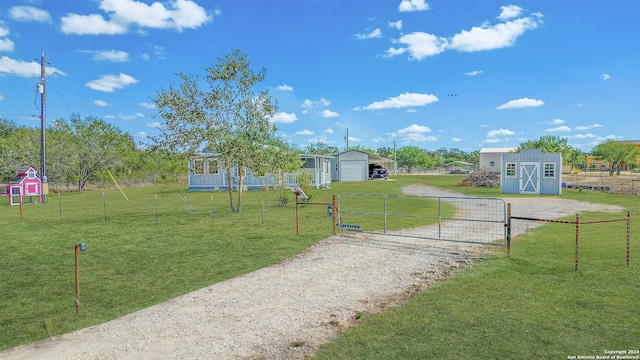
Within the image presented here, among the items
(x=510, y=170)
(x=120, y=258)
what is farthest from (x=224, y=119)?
(x=510, y=170)

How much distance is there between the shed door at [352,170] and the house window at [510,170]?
24127mm

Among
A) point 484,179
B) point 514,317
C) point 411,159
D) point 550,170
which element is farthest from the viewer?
point 411,159

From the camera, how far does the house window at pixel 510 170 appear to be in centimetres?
2897

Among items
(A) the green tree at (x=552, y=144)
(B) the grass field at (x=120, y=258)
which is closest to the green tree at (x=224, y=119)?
(B) the grass field at (x=120, y=258)

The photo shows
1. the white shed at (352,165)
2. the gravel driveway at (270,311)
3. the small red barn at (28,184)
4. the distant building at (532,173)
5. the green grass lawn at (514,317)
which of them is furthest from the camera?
the white shed at (352,165)

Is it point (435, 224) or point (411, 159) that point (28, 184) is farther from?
point (411, 159)

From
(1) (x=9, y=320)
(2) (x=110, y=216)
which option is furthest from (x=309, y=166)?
(1) (x=9, y=320)

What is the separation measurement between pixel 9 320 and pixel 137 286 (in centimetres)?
199

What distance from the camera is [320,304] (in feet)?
20.2

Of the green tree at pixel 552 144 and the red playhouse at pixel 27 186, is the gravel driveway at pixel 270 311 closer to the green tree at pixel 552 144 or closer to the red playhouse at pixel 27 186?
the red playhouse at pixel 27 186

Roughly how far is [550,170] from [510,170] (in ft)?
8.74

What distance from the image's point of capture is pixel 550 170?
27375 millimetres

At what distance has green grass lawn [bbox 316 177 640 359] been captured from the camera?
4504mm

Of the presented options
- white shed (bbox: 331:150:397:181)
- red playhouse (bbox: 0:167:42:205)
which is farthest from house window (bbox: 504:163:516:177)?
red playhouse (bbox: 0:167:42:205)
